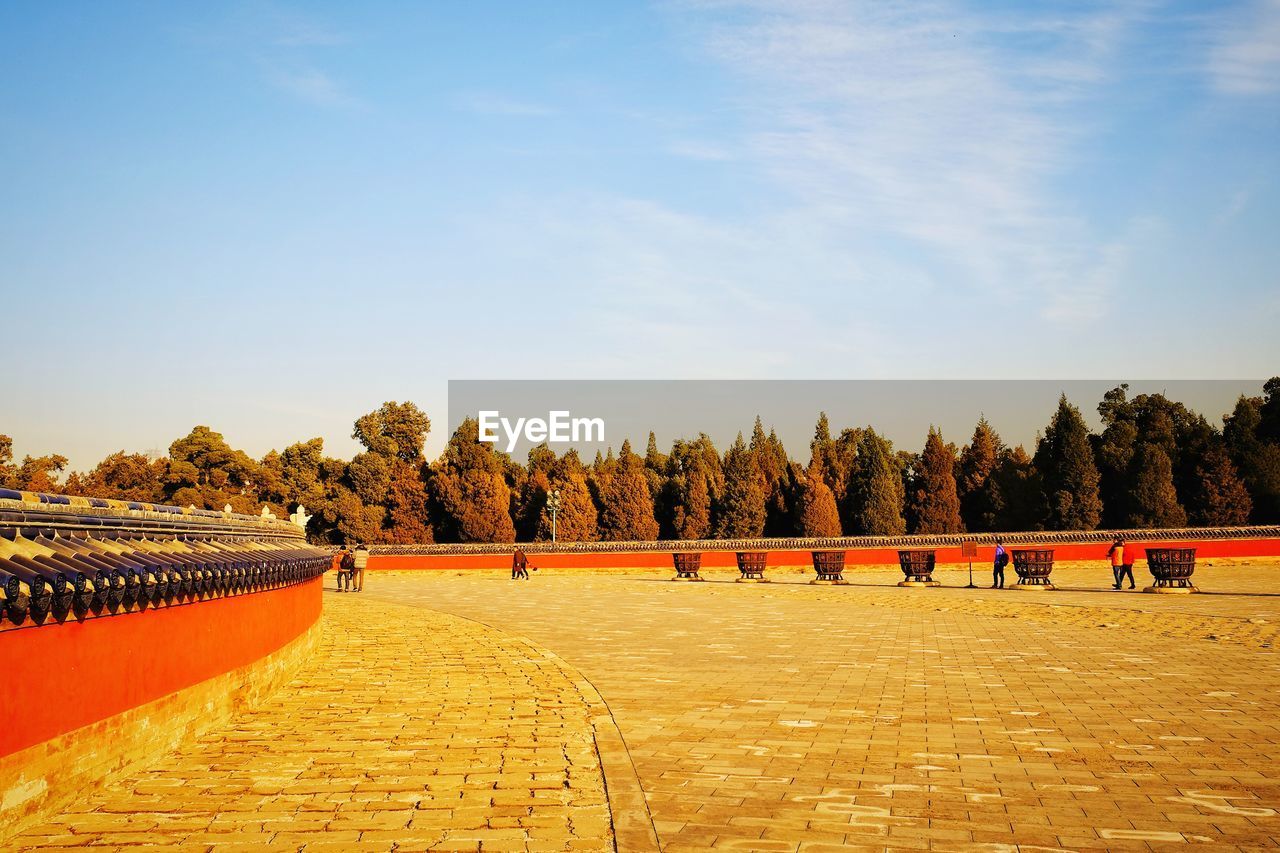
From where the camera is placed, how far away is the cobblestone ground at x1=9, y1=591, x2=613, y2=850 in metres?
5.18

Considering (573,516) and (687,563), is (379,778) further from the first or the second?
(573,516)

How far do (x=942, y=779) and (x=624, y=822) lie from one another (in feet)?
7.29

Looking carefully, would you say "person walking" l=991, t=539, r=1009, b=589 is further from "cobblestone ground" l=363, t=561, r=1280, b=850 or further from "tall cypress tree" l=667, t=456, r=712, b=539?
"tall cypress tree" l=667, t=456, r=712, b=539

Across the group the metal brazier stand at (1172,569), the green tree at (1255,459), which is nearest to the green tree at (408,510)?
the metal brazier stand at (1172,569)

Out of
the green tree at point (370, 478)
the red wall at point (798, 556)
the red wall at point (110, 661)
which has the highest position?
the green tree at point (370, 478)

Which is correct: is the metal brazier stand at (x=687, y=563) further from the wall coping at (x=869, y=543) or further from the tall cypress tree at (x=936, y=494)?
the tall cypress tree at (x=936, y=494)

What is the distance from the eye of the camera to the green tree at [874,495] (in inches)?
2046

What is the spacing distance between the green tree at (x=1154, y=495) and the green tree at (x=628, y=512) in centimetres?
2424

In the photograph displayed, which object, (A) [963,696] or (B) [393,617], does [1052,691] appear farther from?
(B) [393,617]

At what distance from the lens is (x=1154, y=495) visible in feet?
151

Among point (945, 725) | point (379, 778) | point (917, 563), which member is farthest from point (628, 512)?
point (379, 778)

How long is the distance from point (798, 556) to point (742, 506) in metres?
16.8

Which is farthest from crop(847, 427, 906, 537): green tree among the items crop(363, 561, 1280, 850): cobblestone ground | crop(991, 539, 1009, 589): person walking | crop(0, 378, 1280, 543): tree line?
crop(363, 561, 1280, 850): cobblestone ground

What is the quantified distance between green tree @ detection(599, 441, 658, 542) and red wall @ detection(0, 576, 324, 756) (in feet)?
150
